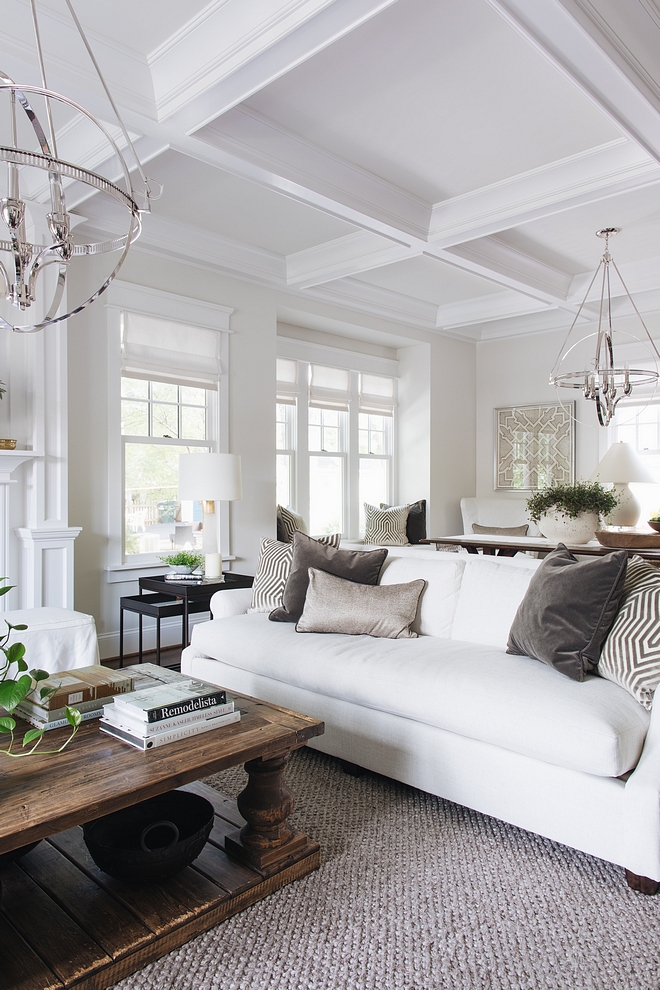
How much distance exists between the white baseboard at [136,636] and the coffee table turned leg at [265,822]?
8.44 ft

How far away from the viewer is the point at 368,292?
585 centimetres

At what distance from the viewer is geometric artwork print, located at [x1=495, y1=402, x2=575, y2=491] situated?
6.56 meters

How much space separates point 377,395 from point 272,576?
3.76 m

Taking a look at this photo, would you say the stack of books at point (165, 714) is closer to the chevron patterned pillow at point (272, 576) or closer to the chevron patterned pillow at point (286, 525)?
the chevron patterned pillow at point (272, 576)

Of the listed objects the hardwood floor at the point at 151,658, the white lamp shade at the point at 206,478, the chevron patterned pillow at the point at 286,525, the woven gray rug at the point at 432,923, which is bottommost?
the hardwood floor at the point at 151,658

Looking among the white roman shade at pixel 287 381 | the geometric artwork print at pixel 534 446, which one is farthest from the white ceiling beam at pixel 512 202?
the geometric artwork print at pixel 534 446

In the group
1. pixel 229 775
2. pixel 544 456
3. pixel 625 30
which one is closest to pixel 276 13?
pixel 625 30

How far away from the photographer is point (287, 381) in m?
6.07

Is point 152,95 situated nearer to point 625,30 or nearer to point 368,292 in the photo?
point 625,30

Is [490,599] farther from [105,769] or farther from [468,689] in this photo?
[105,769]

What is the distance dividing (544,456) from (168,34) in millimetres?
5065

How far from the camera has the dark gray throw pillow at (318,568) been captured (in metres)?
3.15

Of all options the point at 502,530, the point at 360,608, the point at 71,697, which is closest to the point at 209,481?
the point at 360,608

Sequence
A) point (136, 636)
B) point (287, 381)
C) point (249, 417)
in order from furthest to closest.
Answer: point (287, 381) < point (249, 417) < point (136, 636)
